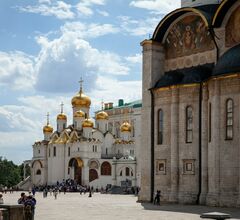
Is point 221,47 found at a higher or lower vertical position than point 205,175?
higher

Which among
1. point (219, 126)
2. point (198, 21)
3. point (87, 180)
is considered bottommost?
point (87, 180)

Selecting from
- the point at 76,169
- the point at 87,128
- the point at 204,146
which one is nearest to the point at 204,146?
the point at 204,146

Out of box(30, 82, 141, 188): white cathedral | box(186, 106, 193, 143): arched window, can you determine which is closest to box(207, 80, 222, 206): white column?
box(186, 106, 193, 143): arched window

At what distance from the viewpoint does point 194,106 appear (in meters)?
34.4

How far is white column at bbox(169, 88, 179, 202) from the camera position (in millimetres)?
34781

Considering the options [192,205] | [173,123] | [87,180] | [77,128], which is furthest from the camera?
[77,128]

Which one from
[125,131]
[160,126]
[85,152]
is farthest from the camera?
[125,131]

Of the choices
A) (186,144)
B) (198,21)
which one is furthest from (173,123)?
(198,21)

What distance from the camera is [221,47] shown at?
33.6m

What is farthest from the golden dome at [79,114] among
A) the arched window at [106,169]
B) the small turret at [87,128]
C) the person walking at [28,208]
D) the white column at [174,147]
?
the person walking at [28,208]

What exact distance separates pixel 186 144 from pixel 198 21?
25.0 feet

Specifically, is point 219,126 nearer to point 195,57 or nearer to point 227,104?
point 227,104

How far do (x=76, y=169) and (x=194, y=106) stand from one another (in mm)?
43274

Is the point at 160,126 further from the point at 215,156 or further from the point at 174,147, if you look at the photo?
the point at 215,156
